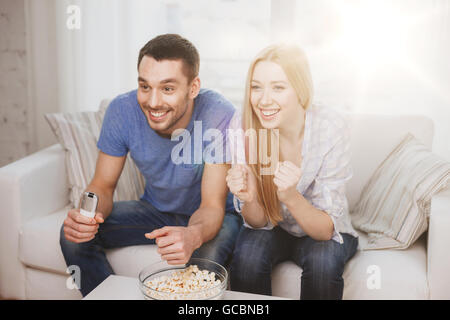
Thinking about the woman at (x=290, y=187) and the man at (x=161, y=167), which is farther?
the man at (x=161, y=167)

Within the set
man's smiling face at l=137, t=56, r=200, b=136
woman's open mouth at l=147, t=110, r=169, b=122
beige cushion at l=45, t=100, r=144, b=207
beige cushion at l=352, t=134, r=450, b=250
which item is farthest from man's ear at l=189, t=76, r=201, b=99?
beige cushion at l=352, t=134, r=450, b=250

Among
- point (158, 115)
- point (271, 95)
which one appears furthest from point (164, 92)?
point (271, 95)

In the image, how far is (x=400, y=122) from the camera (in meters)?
1.71

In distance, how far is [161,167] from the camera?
4.94ft

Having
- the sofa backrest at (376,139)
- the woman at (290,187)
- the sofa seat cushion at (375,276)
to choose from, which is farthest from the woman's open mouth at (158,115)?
the sofa backrest at (376,139)

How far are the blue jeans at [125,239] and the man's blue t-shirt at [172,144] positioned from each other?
0.08 metres

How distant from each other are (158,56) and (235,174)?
481 millimetres

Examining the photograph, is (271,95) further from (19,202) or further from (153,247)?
(19,202)

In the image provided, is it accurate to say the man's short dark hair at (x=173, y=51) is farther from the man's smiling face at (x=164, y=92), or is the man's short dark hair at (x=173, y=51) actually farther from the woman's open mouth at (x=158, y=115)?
the woman's open mouth at (x=158, y=115)

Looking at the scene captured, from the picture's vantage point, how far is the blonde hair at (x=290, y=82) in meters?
1.26

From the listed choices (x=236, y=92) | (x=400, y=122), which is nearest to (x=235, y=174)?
(x=400, y=122)

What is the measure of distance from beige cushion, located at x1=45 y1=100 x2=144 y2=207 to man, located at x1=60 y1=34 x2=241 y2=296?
18 cm

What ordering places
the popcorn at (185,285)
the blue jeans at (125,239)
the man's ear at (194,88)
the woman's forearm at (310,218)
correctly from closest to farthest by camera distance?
the popcorn at (185,285) < the woman's forearm at (310,218) < the blue jeans at (125,239) < the man's ear at (194,88)
